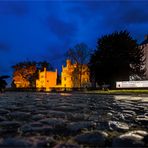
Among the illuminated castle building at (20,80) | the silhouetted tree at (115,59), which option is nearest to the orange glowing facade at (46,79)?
the illuminated castle building at (20,80)

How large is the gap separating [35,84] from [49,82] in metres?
6.61

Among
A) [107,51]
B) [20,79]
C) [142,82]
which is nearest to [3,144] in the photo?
[142,82]

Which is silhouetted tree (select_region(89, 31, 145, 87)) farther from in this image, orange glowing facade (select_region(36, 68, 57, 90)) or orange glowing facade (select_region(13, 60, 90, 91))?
orange glowing facade (select_region(36, 68, 57, 90))

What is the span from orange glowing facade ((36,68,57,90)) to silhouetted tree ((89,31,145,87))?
5181 centimetres

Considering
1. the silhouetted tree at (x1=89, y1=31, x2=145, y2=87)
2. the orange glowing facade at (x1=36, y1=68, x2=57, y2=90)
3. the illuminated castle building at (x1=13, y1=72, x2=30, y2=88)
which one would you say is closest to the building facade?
the orange glowing facade at (x1=36, y1=68, x2=57, y2=90)

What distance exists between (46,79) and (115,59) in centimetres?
5702

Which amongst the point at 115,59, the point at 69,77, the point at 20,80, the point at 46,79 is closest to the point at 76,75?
the point at 69,77

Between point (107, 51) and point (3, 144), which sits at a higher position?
point (107, 51)

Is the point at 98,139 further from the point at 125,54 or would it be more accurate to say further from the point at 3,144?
the point at 125,54

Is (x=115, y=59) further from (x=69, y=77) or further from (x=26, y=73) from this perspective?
(x=26, y=73)

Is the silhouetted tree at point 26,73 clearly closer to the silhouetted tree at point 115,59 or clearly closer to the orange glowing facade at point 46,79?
the orange glowing facade at point 46,79

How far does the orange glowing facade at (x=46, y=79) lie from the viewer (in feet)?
344

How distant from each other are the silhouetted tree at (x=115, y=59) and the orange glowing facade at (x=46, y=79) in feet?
170

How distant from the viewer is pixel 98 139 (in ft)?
11.2
